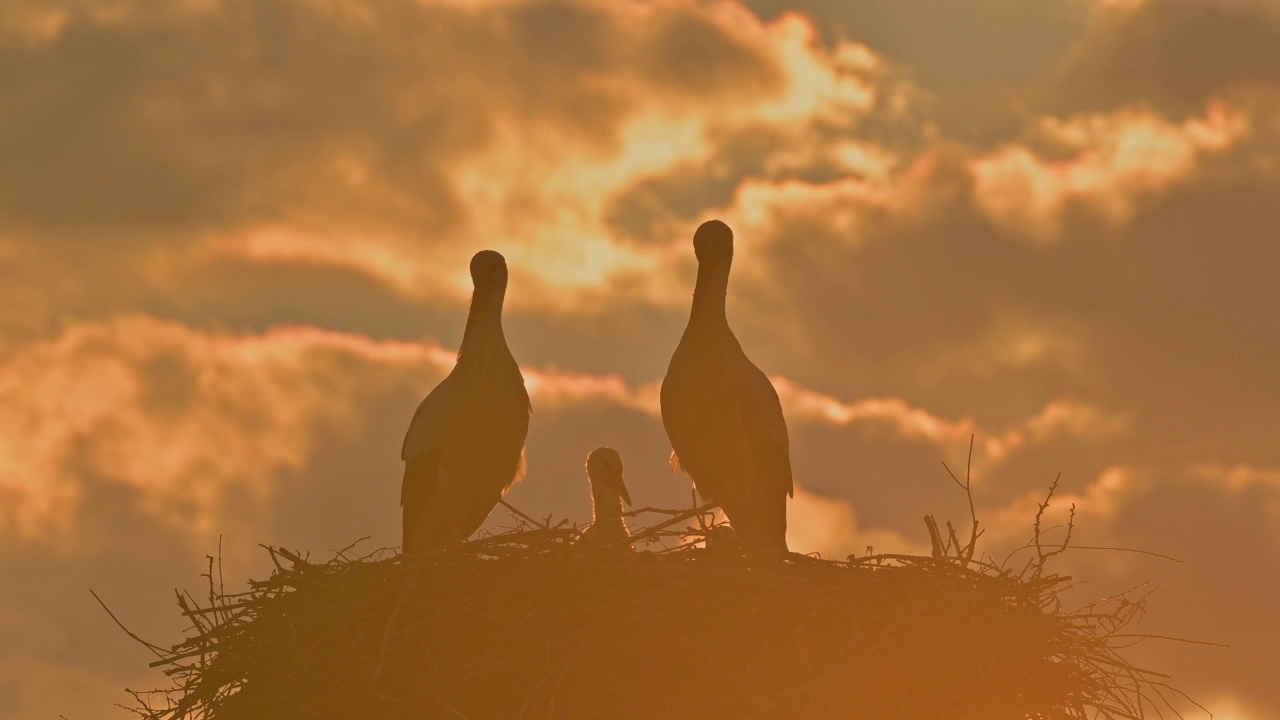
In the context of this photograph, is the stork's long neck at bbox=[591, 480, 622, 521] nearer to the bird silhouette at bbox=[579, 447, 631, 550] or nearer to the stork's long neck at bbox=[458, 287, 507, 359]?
the bird silhouette at bbox=[579, 447, 631, 550]

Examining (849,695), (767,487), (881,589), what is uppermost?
(767,487)

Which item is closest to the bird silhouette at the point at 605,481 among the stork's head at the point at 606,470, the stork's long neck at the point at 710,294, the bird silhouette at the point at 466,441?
the stork's head at the point at 606,470

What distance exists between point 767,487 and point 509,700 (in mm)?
2517

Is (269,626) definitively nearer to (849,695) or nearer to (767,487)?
(849,695)

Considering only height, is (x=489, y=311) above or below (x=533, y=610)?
above

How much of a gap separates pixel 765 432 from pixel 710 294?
2.55 feet

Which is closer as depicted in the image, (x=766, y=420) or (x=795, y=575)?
(x=795, y=575)

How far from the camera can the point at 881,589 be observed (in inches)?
259

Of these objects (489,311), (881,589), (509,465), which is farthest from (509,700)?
(489,311)

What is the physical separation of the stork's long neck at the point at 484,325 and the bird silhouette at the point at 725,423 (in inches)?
36.1

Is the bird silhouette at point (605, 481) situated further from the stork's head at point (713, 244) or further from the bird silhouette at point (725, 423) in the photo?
the stork's head at point (713, 244)

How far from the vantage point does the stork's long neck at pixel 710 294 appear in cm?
858

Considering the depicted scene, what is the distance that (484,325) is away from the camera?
Answer: 28.3 feet

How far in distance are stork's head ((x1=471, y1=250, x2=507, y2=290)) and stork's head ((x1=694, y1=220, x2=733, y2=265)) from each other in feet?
3.44
